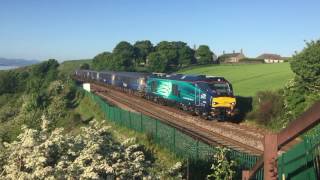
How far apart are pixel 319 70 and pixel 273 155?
25631 millimetres

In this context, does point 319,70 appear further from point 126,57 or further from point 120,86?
point 126,57

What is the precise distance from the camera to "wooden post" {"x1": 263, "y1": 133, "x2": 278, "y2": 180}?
5359 mm

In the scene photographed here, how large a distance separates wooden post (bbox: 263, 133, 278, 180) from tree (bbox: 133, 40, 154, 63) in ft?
476

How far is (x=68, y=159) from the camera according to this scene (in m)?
10.8

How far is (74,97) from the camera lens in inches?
2655

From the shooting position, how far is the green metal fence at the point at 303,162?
8219mm

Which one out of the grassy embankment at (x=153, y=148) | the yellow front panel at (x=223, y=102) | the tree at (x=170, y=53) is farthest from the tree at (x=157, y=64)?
the yellow front panel at (x=223, y=102)

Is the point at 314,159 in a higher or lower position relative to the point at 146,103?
higher

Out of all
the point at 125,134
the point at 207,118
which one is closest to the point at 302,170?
the point at 125,134

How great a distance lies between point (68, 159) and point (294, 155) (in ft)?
16.6

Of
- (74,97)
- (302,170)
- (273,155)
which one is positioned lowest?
(74,97)

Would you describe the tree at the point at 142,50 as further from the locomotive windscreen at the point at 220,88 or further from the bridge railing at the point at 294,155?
the bridge railing at the point at 294,155

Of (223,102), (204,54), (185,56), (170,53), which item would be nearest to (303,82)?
(223,102)

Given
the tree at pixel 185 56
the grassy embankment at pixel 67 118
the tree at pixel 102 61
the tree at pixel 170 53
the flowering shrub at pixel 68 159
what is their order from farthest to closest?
the tree at pixel 102 61
the tree at pixel 185 56
the tree at pixel 170 53
the grassy embankment at pixel 67 118
the flowering shrub at pixel 68 159
